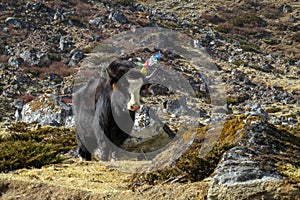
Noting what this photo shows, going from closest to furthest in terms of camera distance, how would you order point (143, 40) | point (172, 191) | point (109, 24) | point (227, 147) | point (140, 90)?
point (172, 191) < point (227, 147) < point (140, 90) < point (143, 40) < point (109, 24)

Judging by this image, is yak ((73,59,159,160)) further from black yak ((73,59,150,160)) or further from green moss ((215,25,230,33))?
green moss ((215,25,230,33))

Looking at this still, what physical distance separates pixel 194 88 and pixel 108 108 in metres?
18.8

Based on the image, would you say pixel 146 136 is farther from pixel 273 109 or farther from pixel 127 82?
pixel 273 109

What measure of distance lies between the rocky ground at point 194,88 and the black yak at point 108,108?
823 millimetres

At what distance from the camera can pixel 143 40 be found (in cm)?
3275

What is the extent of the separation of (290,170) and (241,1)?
53.5m

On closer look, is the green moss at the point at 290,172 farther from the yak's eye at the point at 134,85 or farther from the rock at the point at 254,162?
the yak's eye at the point at 134,85

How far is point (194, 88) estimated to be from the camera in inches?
1022

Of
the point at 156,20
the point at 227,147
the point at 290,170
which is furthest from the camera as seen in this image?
the point at 156,20

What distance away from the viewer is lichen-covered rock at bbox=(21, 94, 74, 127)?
15.6m

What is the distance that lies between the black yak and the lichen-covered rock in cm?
675

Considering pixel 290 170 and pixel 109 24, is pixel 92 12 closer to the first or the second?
pixel 109 24

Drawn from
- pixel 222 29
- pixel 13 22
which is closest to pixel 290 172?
pixel 13 22

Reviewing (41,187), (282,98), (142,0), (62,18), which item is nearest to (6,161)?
(41,187)
